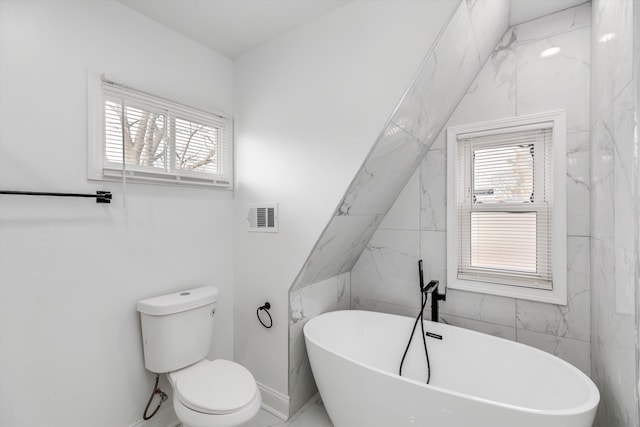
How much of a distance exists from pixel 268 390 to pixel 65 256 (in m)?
1.52

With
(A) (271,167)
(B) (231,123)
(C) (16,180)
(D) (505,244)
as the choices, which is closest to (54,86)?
(C) (16,180)

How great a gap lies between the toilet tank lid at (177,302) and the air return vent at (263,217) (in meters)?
0.53

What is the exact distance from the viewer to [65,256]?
1.48 meters

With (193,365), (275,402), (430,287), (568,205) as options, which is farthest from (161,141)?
(568,205)

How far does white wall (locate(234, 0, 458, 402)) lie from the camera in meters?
1.56

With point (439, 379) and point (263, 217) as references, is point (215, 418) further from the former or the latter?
point (439, 379)

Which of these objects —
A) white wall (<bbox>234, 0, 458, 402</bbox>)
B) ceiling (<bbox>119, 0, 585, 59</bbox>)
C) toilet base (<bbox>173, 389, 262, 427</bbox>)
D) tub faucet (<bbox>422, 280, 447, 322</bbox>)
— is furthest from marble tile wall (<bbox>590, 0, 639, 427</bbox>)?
toilet base (<bbox>173, 389, 262, 427</bbox>)

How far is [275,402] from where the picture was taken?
203 centimetres

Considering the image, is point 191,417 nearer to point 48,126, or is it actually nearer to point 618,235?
point 48,126

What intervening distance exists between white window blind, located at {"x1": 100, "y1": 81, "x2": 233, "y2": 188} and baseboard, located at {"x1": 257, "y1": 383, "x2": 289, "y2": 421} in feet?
5.00

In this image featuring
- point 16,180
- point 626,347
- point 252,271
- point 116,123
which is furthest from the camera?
point 252,271

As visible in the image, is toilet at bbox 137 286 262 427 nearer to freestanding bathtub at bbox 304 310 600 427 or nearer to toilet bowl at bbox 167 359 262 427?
toilet bowl at bbox 167 359 262 427

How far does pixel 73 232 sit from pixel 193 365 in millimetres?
1016

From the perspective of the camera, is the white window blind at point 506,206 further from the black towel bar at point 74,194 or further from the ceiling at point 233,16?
the black towel bar at point 74,194
